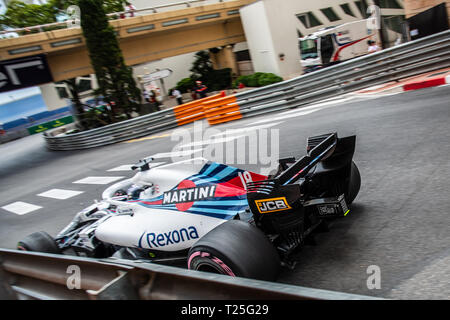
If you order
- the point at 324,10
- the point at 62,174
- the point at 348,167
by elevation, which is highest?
the point at 324,10

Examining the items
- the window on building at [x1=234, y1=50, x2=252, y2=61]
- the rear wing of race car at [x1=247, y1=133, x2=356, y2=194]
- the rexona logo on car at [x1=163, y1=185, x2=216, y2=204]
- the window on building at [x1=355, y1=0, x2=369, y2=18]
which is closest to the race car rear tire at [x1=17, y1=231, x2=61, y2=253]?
the rexona logo on car at [x1=163, y1=185, x2=216, y2=204]

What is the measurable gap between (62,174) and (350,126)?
33.2ft

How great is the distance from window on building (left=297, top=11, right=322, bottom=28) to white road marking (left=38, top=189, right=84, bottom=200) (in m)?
17.4

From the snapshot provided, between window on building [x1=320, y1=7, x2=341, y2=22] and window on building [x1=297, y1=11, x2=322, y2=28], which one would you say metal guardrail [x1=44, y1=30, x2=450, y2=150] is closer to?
window on building [x1=297, y1=11, x2=322, y2=28]

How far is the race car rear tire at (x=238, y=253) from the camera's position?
130 inches

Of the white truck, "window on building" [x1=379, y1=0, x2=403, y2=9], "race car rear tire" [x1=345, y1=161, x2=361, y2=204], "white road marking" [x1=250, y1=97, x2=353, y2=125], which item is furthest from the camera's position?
"window on building" [x1=379, y1=0, x2=403, y2=9]

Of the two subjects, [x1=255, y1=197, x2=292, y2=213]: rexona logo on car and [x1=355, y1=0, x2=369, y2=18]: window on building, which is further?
[x1=355, y1=0, x2=369, y2=18]: window on building

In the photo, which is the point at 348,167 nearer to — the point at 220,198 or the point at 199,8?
the point at 220,198

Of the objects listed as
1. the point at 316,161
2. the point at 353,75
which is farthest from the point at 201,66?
the point at 316,161

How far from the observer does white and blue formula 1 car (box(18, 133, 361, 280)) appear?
136 inches

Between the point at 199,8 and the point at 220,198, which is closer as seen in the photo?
the point at 220,198

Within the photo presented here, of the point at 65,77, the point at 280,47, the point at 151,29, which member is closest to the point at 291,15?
the point at 280,47

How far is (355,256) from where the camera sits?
377cm

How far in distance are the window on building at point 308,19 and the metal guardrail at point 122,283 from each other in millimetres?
22175
